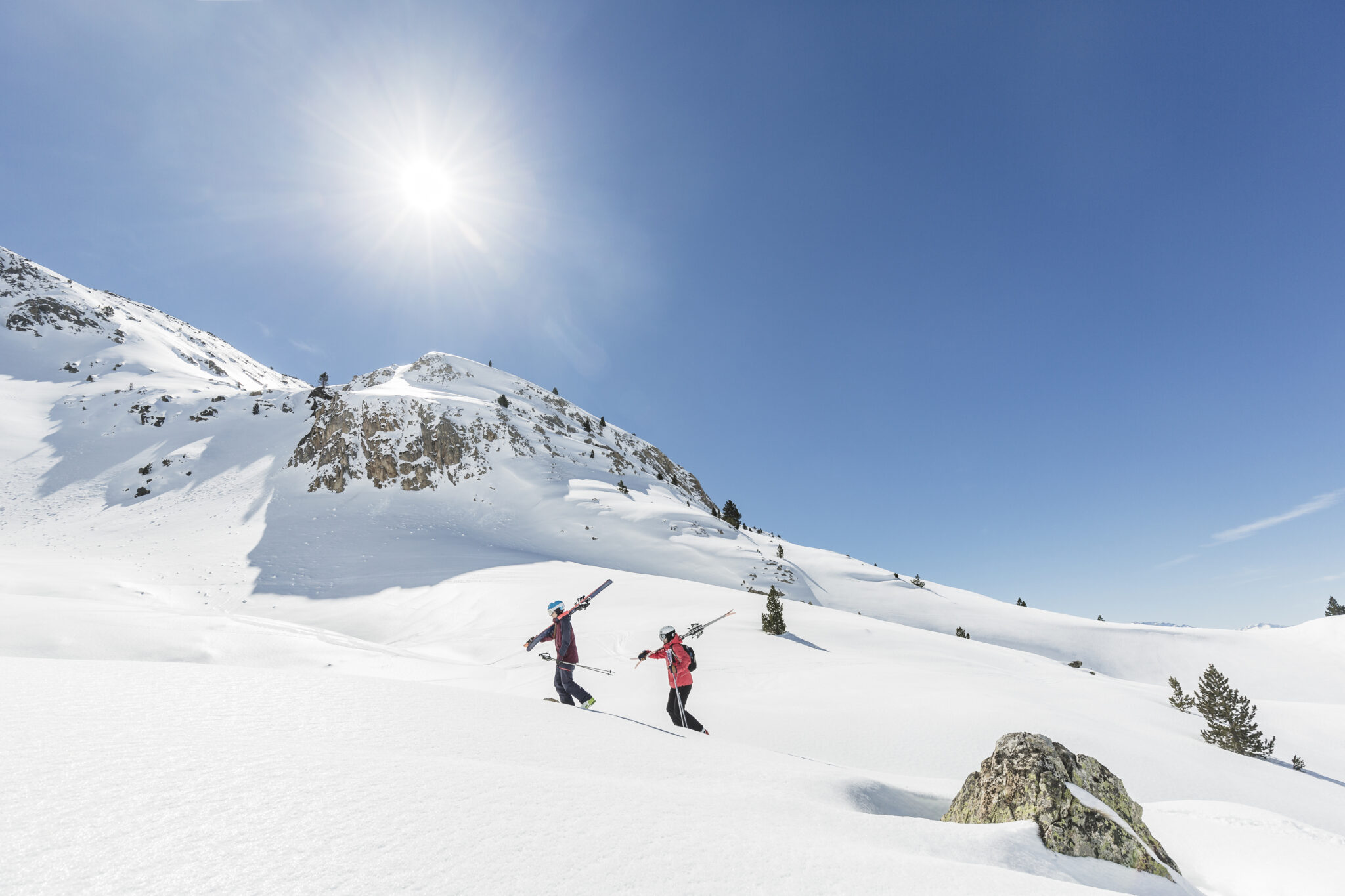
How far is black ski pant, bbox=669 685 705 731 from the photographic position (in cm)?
754

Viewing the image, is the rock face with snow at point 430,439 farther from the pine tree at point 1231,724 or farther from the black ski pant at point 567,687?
the pine tree at point 1231,724

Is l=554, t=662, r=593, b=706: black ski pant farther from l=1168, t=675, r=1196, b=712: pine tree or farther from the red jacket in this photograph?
l=1168, t=675, r=1196, b=712: pine tree

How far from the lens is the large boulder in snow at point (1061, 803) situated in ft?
10.9

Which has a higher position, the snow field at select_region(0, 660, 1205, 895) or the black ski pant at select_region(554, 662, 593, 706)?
the snow field at select_region(0, 660, 1205, 895)

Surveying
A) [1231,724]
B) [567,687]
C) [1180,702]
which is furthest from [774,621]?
[1180,702]

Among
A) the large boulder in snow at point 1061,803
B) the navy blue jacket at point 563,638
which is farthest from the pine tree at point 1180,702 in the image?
the navy blue jacket at point 563,638

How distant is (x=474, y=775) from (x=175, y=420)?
61.2 meters

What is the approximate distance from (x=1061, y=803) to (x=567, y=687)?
658cm

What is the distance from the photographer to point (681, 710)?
7.57 metres

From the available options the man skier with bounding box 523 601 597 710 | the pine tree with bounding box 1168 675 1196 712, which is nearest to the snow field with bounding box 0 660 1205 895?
the man skier with bounding box 523 601 597 710

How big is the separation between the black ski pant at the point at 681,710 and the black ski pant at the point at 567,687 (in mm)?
1349

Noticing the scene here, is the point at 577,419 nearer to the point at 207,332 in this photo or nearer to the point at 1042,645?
the point at 1042,645

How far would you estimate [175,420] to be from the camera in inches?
1777

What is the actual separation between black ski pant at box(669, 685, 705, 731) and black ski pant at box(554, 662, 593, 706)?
1349mm
